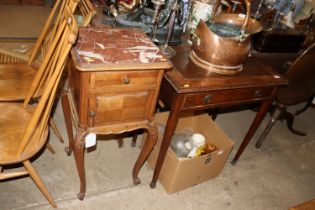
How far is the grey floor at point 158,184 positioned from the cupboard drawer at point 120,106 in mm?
548

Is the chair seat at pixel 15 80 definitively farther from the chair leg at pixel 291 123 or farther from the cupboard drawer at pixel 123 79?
the chair leg at pixel 291 123

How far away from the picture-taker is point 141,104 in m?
1.24

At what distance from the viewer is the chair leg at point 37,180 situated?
122 centimetres

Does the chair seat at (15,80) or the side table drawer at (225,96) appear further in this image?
the chair seat at (15,80)

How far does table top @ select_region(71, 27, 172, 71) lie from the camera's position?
3.41 feet

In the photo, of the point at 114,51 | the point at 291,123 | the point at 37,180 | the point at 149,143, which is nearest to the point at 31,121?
the point at 37,180

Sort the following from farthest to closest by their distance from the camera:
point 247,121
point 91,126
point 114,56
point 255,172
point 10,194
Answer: point 247,121
point 255,172
point 10,194
point 91,126
point 114,56

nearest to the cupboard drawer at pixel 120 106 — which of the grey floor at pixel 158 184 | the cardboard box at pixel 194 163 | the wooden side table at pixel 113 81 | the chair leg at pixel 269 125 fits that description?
the wooden side table at pixel 113 81

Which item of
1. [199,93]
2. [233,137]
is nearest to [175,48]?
[199,93]

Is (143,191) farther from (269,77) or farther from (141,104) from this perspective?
(269,77)

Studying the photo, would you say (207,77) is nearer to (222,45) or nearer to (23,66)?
(222,45)

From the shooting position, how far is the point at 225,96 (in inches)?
53.7

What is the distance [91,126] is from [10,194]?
0.65 meters

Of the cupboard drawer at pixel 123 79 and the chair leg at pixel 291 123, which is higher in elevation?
the cupboard drawer at pixel 123 79
